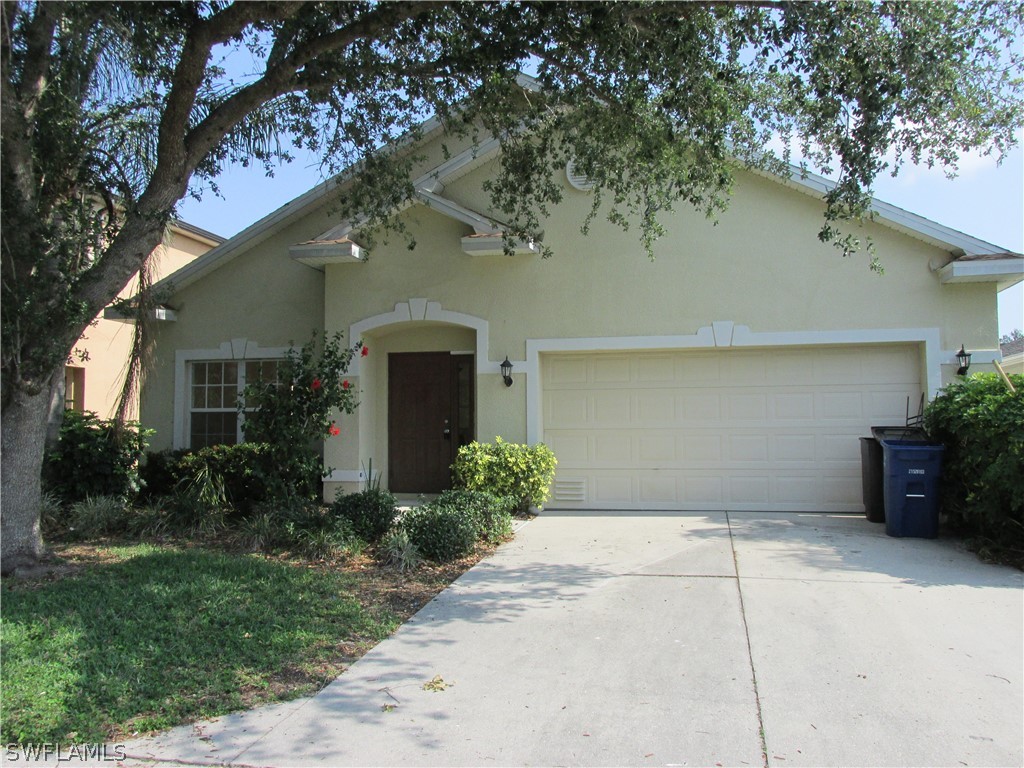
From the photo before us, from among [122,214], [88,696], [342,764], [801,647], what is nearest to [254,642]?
[88,696]

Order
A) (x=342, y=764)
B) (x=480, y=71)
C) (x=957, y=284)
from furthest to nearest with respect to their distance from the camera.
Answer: (x=957, y=284)
(x=480, y=71)
(x=342, y=764)

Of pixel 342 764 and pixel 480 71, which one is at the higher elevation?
pixel 480 71

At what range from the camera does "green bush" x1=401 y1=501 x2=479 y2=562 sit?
7746 millimetres

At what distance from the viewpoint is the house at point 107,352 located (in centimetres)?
1523

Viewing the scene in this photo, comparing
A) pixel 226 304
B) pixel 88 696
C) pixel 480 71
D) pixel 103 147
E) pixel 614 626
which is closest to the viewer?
pixel 88 696

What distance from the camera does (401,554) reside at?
7.59 m

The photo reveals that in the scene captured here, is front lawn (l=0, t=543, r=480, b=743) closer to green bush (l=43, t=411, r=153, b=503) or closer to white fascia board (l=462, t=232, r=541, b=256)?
green bush (l=43, t=411, r=153, b=503)

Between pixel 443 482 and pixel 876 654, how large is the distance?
7.46 m

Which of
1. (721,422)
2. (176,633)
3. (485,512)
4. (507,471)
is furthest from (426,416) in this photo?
(176,633)

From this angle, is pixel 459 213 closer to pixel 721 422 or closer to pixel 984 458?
pixel 721 422

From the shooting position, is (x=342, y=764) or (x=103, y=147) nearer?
(x=342, y=764)

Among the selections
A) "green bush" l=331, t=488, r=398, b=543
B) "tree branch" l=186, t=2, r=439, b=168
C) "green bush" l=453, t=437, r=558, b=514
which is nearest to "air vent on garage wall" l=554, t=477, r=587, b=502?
"green bush" l=453, t=437, r=558, b=514

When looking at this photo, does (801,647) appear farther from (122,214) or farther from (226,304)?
(226,304)

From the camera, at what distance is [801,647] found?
5.09m
